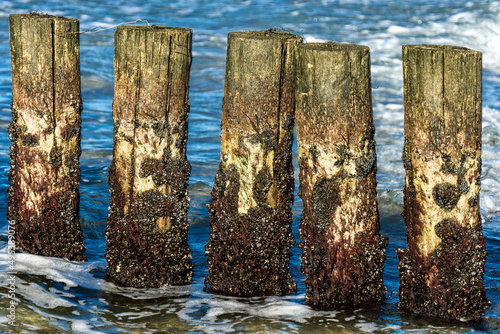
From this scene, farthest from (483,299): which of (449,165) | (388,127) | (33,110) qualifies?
(388,127)

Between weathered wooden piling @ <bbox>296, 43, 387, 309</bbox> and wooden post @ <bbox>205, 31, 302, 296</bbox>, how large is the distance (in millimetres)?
224

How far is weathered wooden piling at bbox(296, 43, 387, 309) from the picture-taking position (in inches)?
176

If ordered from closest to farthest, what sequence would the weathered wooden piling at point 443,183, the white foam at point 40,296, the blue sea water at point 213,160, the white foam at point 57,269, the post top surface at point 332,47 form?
the weathered wooden piling at point 443,183
the post top surface at point 332,47
the blue sea water at point 213,160
the white foam at point 40,296
the white foam at point 57,269

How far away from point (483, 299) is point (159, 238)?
2.61 m

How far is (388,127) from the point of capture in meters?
11.4

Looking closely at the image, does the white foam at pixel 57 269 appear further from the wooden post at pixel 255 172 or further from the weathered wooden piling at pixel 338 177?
the weathered wooden piling at pixel 338 177

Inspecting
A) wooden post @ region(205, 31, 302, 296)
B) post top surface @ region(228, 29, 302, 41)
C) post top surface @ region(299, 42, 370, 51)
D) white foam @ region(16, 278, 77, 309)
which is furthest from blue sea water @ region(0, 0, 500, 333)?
post top surface @ region(299, 42, 370, 51)

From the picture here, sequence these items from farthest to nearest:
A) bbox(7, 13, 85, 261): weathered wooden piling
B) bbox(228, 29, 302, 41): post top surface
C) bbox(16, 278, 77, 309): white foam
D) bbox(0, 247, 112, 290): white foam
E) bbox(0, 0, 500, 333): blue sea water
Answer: bbox(0, 247, 112, 290): white foam < bbox(7, 13, 85, 261): weathered wooden piling < bbox(16, 278, 77, 309): white foam < bbox(0, 0, 500, 333): blue sea water < bbox(228, 29, 302, 41): post top surface

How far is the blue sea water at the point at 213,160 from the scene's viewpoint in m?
4.84

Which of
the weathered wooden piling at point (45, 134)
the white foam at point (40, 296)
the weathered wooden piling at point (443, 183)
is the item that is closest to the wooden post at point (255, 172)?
the weathered wooden piling at point (443, 183)

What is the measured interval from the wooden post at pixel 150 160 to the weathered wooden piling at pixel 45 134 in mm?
497

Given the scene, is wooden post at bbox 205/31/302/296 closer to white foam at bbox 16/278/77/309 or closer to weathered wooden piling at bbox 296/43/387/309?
weathered wooden piling at bbox 296/43/387/309

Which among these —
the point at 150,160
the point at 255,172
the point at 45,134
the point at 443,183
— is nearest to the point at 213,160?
the point at 45,134

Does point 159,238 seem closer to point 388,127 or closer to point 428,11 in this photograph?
point 388,127
